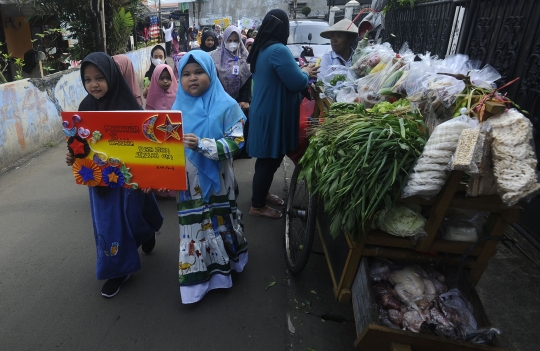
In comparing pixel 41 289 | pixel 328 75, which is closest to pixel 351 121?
pixel 328 75

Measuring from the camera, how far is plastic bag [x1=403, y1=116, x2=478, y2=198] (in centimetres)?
139

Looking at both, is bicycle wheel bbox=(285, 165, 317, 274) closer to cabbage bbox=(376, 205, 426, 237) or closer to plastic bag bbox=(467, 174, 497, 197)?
cabbage bbox=(376, 205, 426, 237)

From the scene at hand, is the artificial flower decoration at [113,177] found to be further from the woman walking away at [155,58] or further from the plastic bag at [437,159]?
the woman walking away at [155,58]

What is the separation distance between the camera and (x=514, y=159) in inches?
49.1

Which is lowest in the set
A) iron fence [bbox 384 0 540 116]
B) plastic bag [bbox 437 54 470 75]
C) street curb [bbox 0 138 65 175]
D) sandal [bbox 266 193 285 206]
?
street curb [bbox 0 138 65 175]

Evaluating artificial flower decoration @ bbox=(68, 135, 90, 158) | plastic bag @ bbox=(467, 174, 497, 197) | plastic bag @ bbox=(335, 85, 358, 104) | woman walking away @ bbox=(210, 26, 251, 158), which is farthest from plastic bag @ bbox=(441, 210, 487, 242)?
woman walking away @ bbox=(210, 26, 251, 158)

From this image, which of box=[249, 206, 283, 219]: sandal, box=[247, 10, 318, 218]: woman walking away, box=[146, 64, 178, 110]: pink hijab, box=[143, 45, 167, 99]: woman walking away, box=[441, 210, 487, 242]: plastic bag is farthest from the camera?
box=[143, 45, 167, 99]: woman walking away

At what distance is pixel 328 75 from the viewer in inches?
131

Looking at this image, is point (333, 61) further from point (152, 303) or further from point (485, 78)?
point (152, 303)

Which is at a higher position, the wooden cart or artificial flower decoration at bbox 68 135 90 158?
artificial flower decoration at bbox 68 135 90 158

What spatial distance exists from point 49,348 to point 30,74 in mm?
8068

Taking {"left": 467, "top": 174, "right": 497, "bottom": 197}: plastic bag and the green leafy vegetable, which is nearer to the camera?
{"left": 467, "top": 174, "right": 497, "bottom": 197}: plastic bag

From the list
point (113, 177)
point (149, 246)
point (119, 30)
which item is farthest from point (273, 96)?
point (119, 30)

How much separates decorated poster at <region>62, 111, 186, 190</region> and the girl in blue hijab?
0.14 meters
